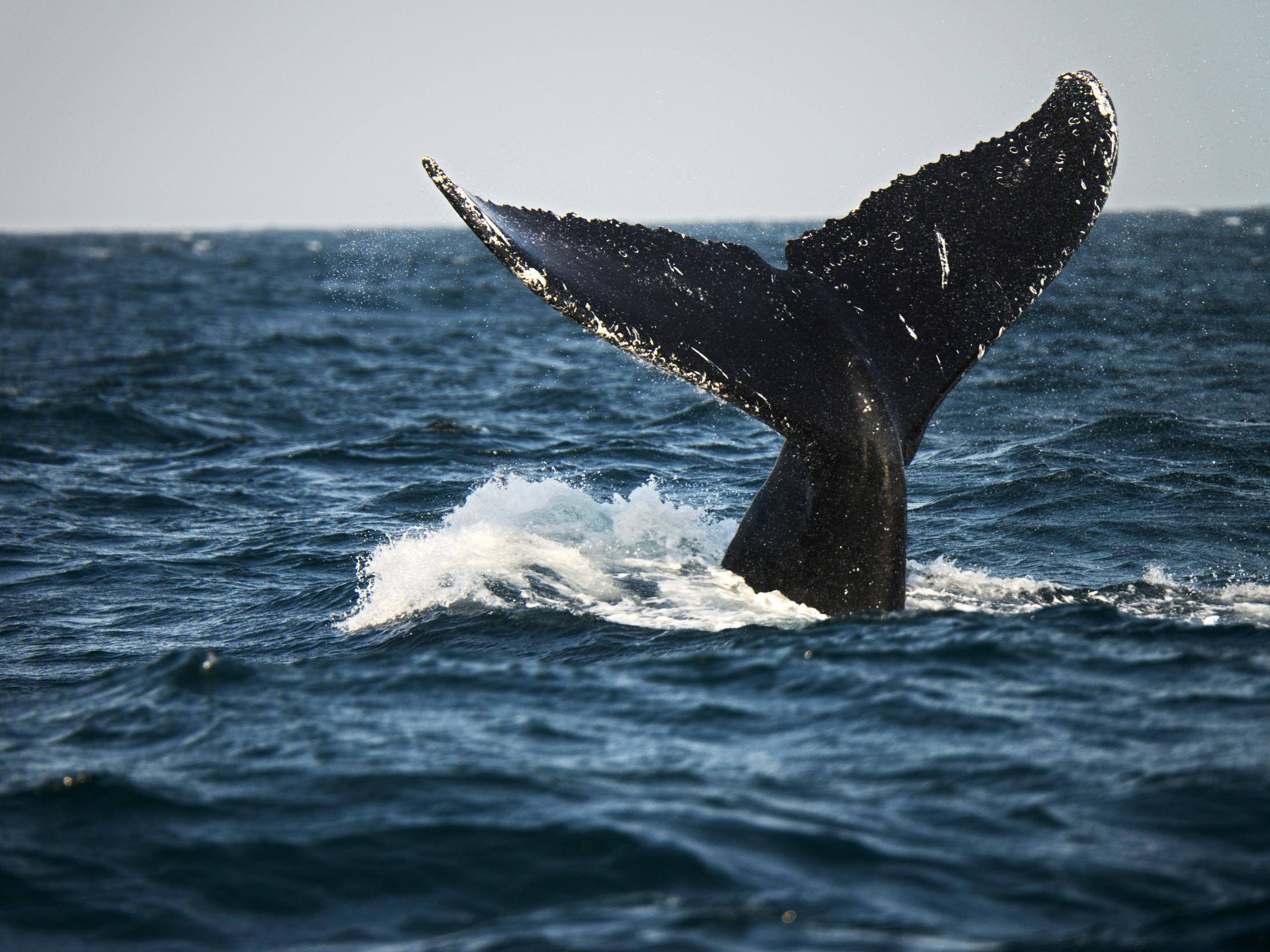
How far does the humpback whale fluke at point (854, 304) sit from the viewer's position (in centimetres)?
615

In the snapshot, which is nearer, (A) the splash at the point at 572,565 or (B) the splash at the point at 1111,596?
(B) the splash at the point at 1111,596

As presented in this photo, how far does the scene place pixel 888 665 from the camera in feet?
19.7

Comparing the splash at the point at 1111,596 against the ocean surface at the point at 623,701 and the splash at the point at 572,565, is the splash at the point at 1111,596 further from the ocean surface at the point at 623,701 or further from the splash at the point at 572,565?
the splash at the point at 572,565

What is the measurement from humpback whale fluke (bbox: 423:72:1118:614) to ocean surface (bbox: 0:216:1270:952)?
51cm

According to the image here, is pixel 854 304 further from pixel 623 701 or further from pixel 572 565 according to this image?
pixel 572 565

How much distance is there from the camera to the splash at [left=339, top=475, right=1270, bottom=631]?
7168 millimetres

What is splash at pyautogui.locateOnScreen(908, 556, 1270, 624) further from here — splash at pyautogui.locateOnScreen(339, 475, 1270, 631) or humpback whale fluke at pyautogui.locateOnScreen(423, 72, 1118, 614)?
humpback whale fluke at pyautogui.locateOnScreen(423, 72, 1118, 614)

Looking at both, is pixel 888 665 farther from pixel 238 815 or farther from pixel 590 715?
pixel 238 815

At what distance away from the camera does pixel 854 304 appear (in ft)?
21.8

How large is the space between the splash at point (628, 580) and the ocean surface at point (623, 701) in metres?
0.04

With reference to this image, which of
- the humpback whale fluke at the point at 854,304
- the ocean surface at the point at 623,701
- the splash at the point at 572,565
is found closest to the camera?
the ocean surface at the point at 623,701

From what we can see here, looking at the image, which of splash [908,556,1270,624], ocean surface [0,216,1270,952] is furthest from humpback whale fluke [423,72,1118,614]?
splash [908,556,1270,624]

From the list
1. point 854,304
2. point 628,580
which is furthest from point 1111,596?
point 628,580

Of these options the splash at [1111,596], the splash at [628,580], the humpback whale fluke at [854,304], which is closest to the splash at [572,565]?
the splash at [628,580]
